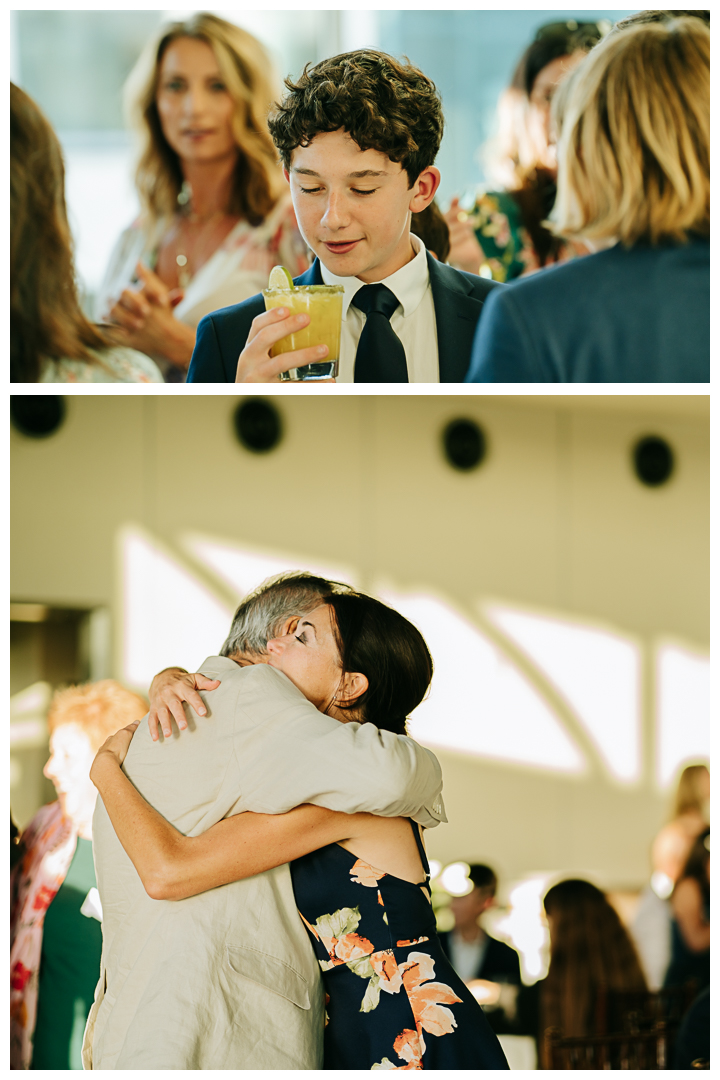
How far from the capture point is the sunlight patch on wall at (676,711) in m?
3.50

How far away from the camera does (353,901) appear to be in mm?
1468

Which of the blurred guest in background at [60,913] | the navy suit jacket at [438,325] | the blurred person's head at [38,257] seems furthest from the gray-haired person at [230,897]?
the blurred person's head at [38,257]

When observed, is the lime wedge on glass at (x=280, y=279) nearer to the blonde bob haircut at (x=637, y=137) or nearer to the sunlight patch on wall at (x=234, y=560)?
the blonde bob haircut at (x=637, y=137)

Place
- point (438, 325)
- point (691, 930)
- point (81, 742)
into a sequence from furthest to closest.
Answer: point (691, 930) → point (81, 742) → point (438, 325)

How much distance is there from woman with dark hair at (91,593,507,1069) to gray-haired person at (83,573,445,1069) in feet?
0.11

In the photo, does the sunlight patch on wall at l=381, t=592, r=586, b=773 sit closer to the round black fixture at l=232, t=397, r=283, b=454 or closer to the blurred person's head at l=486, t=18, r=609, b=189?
the round black fixture at l=232, t=397, r=283, b=454

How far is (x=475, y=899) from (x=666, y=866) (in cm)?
73

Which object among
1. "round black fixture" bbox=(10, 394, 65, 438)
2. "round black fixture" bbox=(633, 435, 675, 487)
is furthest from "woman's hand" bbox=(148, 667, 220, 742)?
"round black fixture" bbox=(633, 435, 675, 487)

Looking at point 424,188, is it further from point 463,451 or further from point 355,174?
point 463,451

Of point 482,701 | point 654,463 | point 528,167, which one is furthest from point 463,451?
point 528,167

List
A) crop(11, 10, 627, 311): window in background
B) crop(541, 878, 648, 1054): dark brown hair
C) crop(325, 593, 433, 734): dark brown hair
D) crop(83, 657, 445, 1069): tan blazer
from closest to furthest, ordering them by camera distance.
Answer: crop(83, 657, 445, 1069): tan blazer < crop(325, 593, 433, 734): dark brown hair < crop(11, 10, 627, 311): window in background < crop(541, 878, 648, 1054): dark brown hair

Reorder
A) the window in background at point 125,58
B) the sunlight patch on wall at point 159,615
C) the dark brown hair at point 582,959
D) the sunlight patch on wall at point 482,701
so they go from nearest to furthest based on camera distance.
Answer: the window in background at point 125,58 < the dark brown hair at point 582,959 < the sunlight patch on wall at point 159,615 < the sunlight patch on wall at point 482,701

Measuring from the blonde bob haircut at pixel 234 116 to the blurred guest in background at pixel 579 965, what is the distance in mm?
2412

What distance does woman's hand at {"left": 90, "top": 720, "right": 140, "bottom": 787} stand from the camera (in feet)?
4.99
